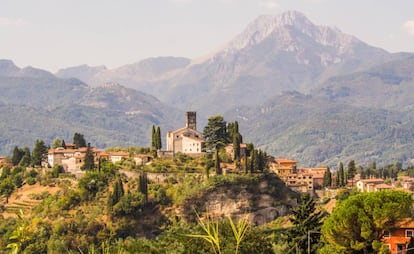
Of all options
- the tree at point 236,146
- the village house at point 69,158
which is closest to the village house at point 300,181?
the tree at point 236,146

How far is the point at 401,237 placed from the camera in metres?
56.8

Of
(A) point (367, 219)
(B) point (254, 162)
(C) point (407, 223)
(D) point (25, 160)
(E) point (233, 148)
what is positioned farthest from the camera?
(D) point (25, 160)

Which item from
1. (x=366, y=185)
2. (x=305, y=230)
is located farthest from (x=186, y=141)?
(x=305, y=230)

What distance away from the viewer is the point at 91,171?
106500mm

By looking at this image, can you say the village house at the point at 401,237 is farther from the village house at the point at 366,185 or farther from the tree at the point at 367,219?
the village house at the point at 366,185

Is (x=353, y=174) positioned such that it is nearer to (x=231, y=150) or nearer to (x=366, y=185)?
(x=366, y=185)

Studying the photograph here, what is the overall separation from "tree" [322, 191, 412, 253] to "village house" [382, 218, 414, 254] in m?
1.96

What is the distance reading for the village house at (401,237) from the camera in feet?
183

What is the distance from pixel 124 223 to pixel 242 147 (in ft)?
68.9

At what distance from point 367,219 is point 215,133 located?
188 ft

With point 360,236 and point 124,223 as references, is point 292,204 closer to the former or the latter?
point 124,223

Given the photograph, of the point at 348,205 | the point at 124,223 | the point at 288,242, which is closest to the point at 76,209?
the point at 124,223

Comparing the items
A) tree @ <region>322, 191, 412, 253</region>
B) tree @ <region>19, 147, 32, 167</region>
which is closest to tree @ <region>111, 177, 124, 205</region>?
tree @ <region>19, 147, 32, 167</region>

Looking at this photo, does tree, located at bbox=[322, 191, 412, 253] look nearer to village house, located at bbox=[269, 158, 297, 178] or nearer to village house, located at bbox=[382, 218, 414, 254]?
village house, located at bbox=[382, 218, 414, 254]
